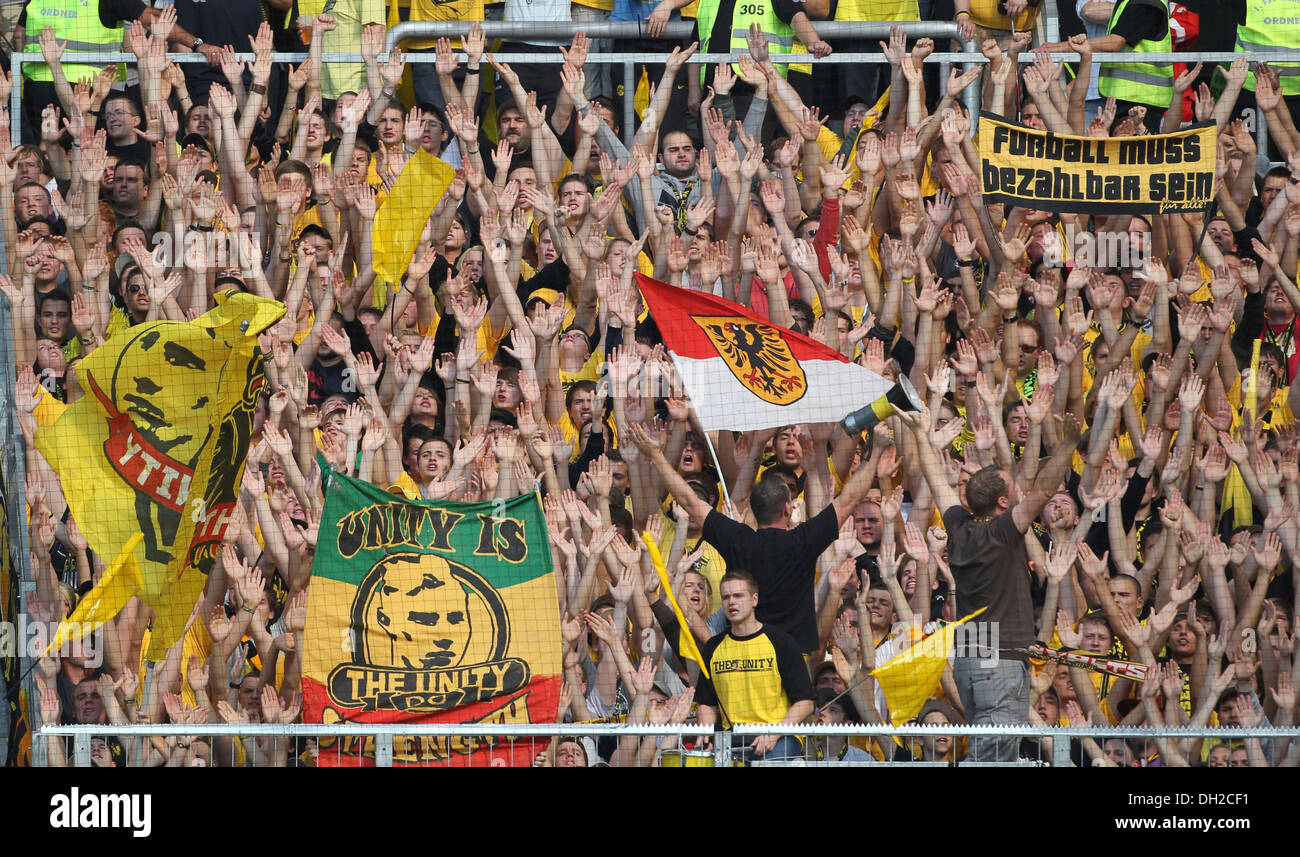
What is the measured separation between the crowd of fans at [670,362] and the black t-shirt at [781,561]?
0.5 inches

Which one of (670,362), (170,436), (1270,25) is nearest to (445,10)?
(670,362)

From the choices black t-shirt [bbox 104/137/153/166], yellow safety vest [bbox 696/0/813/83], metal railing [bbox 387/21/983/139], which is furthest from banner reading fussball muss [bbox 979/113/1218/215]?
black t-shirt [bbox 104/137/153/166]

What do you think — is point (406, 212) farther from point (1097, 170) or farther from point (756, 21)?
point (1097, 170)

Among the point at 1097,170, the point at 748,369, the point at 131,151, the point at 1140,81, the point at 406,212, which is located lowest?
the point at 748,369

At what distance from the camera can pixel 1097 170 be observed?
9633 millimetres

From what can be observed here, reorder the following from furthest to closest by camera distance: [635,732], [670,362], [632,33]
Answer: [632,33]
[670,362]
[635,732]

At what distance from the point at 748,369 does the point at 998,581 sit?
136 cm

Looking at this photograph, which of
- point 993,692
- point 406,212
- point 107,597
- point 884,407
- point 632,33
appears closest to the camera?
Result: point 993,692

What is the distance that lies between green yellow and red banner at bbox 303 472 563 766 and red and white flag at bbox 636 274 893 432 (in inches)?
34.0

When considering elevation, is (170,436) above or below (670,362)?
below

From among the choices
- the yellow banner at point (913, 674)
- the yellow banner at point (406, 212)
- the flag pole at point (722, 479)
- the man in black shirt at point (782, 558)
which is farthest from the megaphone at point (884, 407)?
the yellow banner at point (406, 212)

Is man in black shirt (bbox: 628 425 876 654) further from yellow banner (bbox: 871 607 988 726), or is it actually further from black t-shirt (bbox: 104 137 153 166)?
black t-shirt (bbox: 104 137 153 166)

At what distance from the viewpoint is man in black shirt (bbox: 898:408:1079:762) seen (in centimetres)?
870

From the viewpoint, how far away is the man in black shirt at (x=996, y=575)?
8695 mm
